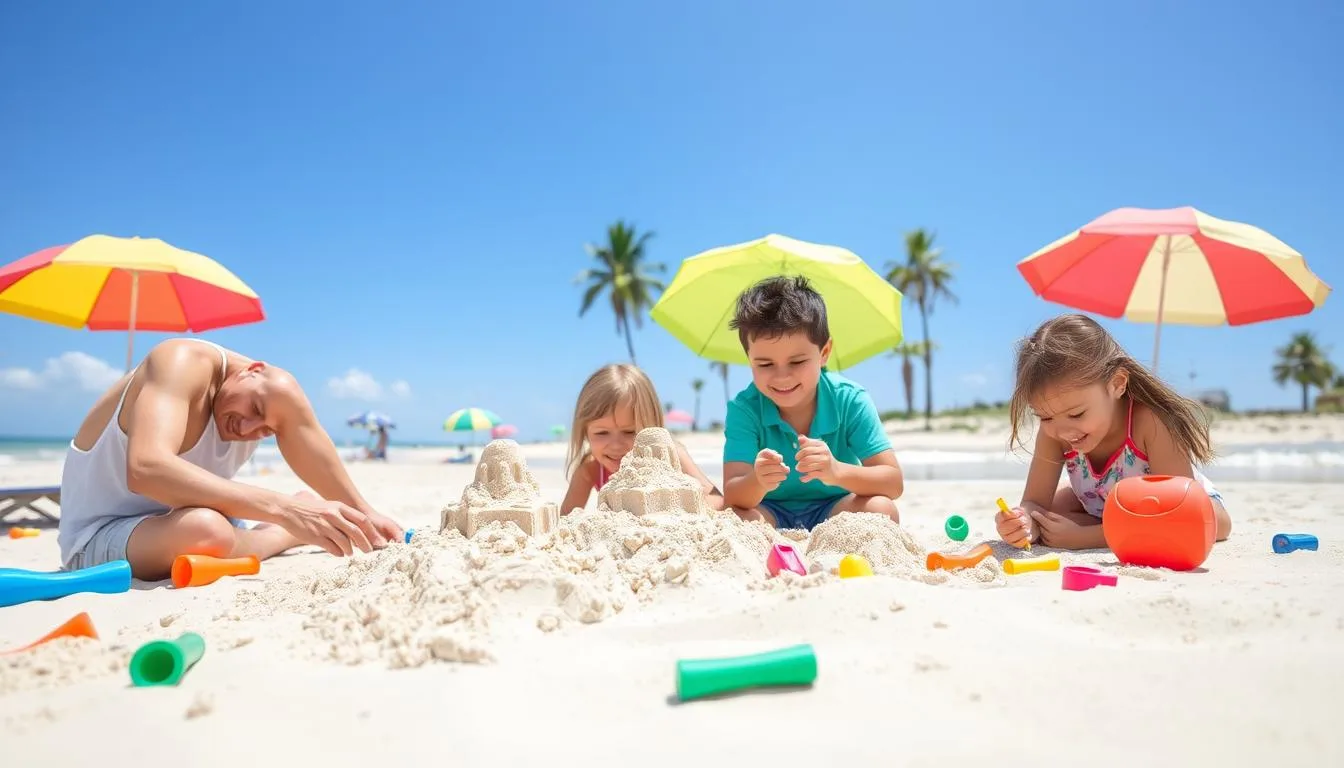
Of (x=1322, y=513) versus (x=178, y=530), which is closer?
(x=178, y=530)

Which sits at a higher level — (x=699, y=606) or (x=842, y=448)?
(x=842, y=448)

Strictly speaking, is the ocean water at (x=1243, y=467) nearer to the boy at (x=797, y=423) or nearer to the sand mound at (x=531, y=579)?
the boy at (x=797, y=423)

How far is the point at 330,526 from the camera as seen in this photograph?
2943mm

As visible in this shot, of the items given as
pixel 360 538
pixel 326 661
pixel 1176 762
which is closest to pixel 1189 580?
pixel 1176 762

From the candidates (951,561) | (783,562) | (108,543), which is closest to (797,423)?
(951,561)

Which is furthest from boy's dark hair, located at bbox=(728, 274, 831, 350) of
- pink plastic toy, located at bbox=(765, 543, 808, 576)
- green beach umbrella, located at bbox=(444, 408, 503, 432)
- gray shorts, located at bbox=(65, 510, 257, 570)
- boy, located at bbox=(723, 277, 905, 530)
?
green beach umbrella, located at bbox=(444, 408, 503, 432)

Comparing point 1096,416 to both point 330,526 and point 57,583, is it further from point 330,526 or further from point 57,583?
point 57,583

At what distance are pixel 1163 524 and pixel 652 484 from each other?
193 centimetres

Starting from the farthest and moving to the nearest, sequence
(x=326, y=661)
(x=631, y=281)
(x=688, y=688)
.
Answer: (x=631, y=281)
(x=326, y=661)
(x=688, y=688)

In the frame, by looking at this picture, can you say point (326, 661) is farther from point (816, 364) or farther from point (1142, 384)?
point (1142, 384)

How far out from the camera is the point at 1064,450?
3844mm

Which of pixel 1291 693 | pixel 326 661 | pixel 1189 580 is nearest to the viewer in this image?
pixel 1291 693

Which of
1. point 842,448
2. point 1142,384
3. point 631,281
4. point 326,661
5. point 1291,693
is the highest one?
point 631,281

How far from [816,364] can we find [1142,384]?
58.8 inches
